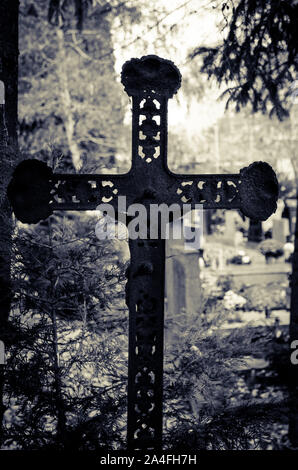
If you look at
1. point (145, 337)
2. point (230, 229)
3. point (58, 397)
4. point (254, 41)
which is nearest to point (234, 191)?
point (145, 337)

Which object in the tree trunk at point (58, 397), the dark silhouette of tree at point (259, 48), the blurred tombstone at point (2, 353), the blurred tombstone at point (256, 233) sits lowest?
the tree trunk at point (58, 397)

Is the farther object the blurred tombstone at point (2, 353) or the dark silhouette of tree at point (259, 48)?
the dark silhouette of tree at point (259, 48)

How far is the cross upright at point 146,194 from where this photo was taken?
254 centimetres

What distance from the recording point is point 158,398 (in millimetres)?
→ 2629

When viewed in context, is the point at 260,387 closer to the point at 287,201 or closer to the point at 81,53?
the point at 81,53

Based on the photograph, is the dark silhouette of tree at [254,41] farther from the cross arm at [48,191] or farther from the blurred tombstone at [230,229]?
the blurred tombstone at [230,229]

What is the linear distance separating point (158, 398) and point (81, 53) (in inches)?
409

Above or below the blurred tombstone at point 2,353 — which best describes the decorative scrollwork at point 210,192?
above

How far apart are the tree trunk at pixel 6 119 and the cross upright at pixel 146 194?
0.99 meters

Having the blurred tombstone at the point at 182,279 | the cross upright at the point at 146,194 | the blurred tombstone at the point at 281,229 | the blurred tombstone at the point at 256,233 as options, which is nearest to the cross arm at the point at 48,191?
the cross upright at the point at 146,194

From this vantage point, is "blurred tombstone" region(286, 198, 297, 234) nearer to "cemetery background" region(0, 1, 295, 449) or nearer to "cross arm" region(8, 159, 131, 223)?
"cemetery background" region(0, 1, 295, 449)

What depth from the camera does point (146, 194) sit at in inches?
103

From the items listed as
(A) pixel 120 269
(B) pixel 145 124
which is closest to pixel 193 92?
(A) pixel 120 269

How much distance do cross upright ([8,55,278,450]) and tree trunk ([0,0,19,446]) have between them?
3.26 ft
